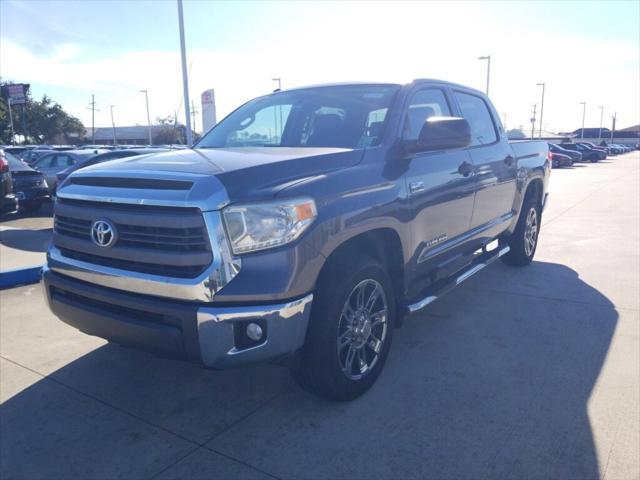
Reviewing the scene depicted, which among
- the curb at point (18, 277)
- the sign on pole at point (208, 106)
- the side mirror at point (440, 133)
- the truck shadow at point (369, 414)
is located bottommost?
the truck shadow at point (369, 414)

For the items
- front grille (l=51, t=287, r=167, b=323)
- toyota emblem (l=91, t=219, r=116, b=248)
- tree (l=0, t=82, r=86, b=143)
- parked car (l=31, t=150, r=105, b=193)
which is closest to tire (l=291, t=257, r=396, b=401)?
front grille (l=51, t=287, r=167, b=323)

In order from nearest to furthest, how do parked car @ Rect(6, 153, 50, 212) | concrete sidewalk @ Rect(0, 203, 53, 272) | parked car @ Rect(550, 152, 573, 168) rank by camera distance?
A: concrete sidewalk @ Rect(0, 203, 53, 272) < parked car @ Rect(6, 153, 50, 212) < parked car @ Rect(550, 152, 573, 168)

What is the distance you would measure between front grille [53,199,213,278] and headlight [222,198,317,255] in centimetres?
14

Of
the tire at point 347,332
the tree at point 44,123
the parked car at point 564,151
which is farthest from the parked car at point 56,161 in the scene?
the tree at point 44,123

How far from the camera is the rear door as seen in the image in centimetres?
482

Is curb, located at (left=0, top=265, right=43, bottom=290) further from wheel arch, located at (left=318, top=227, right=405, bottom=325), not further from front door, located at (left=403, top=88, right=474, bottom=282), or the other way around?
front door, located at (left=403, top=88, right=474, bottom=282)

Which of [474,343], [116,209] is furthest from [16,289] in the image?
[474,343]

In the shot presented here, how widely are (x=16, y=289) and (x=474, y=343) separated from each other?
4.77m

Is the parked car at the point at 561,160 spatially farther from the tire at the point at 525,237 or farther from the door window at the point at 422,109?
the door window at the point at 422,109

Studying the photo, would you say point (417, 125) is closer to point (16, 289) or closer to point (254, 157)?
point (254, 157)

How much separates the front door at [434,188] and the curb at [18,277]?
4297mm

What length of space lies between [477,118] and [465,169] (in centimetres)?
116

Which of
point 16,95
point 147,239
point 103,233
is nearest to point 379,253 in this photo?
point 147,239

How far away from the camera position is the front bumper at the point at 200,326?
2.60m
